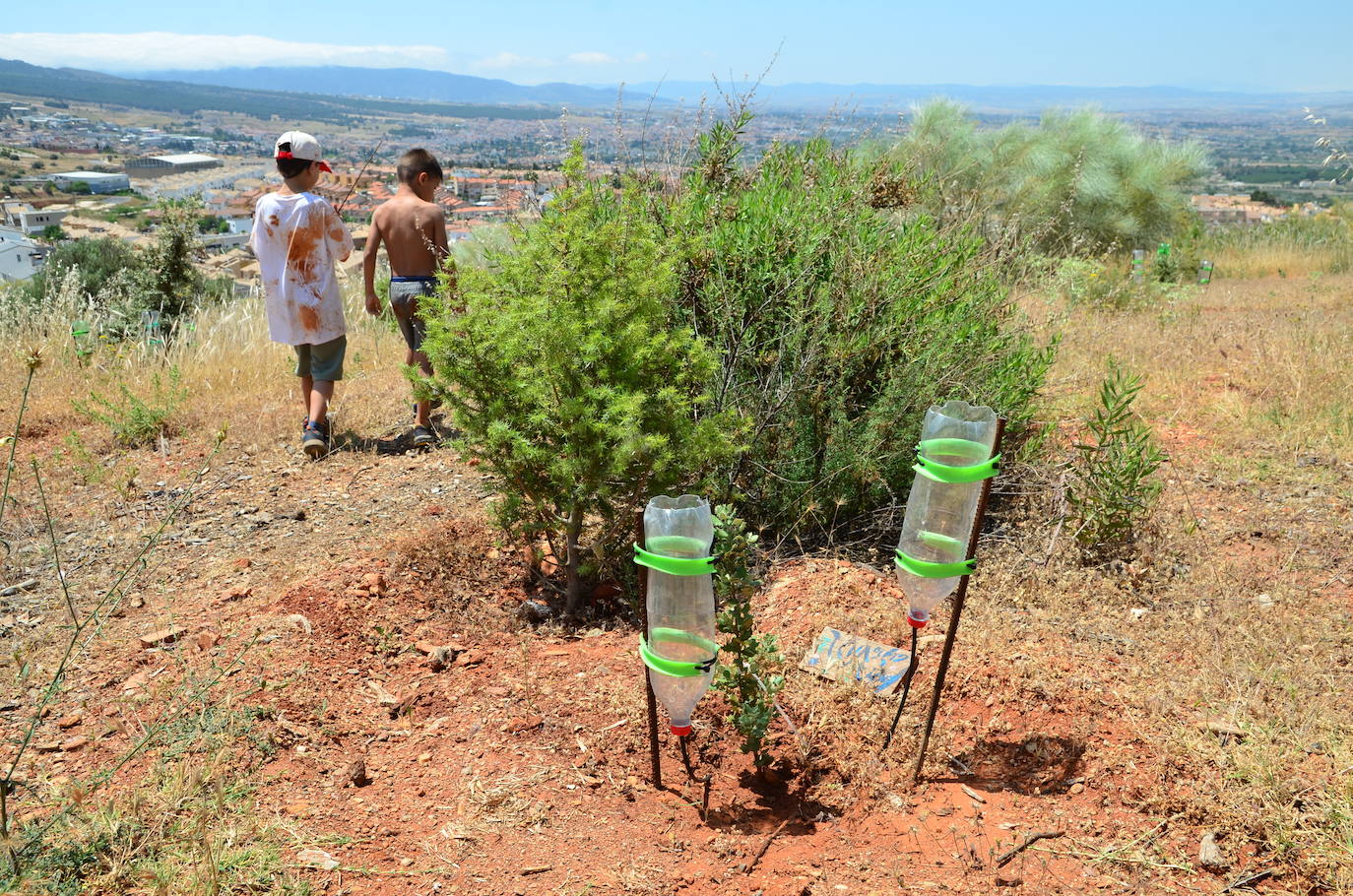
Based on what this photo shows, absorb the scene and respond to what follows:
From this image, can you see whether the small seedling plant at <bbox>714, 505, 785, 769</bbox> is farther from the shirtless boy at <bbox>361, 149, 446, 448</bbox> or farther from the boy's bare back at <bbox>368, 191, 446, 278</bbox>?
the boy's bare back at <bbox>368, 191, 446, 278</bbox>

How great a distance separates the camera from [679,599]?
2324mm

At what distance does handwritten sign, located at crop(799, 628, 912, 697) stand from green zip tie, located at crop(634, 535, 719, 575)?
3.36 feet

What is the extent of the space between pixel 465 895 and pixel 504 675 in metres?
1.04

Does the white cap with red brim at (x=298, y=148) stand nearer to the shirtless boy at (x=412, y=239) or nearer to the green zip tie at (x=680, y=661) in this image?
A: the shirtless boy at (x=412, y=239)

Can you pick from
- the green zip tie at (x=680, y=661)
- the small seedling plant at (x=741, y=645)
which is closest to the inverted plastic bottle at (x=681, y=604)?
the green zip tie at (x=680, y=661)

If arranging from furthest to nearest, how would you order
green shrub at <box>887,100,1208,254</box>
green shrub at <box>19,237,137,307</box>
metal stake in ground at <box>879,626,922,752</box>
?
green shrub at <box>887,100,1208,254</box> → green shrub at <box>19,237,137,307</box> → metal stake in ground at <box>879,626,922,752</box>

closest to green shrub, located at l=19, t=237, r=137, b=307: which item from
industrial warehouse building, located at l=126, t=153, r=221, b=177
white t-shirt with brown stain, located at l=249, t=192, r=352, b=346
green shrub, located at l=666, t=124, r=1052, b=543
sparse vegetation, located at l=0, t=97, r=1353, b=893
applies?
sparse vegetation, located at l=0, t=97, r=1353, b=893

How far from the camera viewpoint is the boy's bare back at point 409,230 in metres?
5.20

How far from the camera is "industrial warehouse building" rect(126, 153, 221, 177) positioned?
1453 inches

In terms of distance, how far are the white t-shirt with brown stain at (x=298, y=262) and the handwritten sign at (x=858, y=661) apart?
361 cm

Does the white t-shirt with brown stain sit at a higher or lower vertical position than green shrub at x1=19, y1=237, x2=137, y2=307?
higher

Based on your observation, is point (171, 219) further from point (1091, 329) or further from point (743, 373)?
point (1091, 329)

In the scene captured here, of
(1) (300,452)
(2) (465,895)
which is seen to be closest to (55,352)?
(1) (300,452)

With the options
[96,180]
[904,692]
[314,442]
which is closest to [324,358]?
[314,442]
